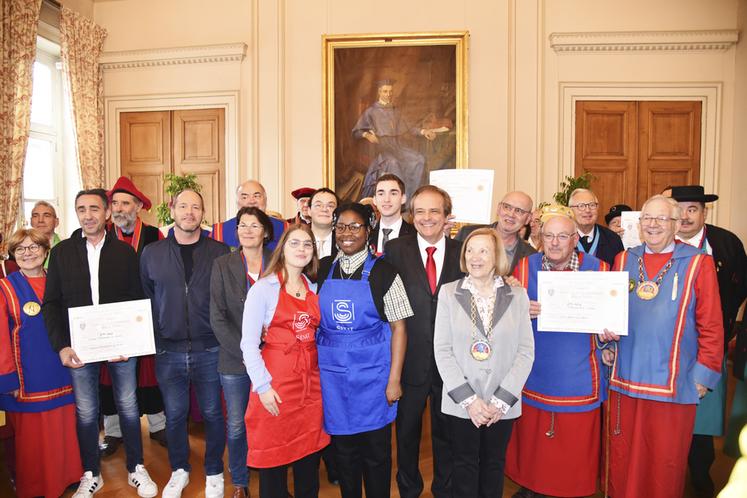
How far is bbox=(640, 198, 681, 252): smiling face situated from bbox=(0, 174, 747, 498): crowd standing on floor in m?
0.01

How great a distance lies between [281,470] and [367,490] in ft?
1.55

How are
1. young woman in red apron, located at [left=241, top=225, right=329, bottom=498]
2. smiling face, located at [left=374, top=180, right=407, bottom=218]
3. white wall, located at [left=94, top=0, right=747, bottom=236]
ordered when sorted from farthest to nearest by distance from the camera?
white wall, located at [left=94, top=0, right=747, bottom=236], smiling face, located at [left=374, top=180, right=407, bottom=218], young woman in red apron, located at [left=241, top=225, right=329, bottom=498]

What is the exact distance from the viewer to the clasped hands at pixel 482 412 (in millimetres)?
2428

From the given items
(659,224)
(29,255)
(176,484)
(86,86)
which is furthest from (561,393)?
(86,86)

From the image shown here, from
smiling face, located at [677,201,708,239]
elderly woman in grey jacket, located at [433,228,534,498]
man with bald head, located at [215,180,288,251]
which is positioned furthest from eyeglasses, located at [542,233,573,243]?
man with bald head, located at [215,180,288,251]

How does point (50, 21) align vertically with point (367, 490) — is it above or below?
above

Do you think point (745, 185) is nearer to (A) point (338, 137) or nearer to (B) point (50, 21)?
(A) point (338, 137)

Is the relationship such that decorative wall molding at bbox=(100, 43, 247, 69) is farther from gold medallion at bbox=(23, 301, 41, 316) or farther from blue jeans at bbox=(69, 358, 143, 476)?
blue jeans at bbox=(69, 358, 143, 476)

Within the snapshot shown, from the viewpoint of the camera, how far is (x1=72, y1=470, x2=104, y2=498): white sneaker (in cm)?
300

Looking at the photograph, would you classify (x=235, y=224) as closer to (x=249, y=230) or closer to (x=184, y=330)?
(x=249, y=230)

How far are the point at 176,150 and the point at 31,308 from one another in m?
5.30

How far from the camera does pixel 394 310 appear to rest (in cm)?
251

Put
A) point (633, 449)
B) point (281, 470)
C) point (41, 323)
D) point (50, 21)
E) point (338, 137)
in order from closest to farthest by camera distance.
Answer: point (281, 470)
point (633, 449)
point (41, 323)
point (50, 21)
point (338, 137)

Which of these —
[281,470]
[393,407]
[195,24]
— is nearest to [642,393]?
[393,407]
